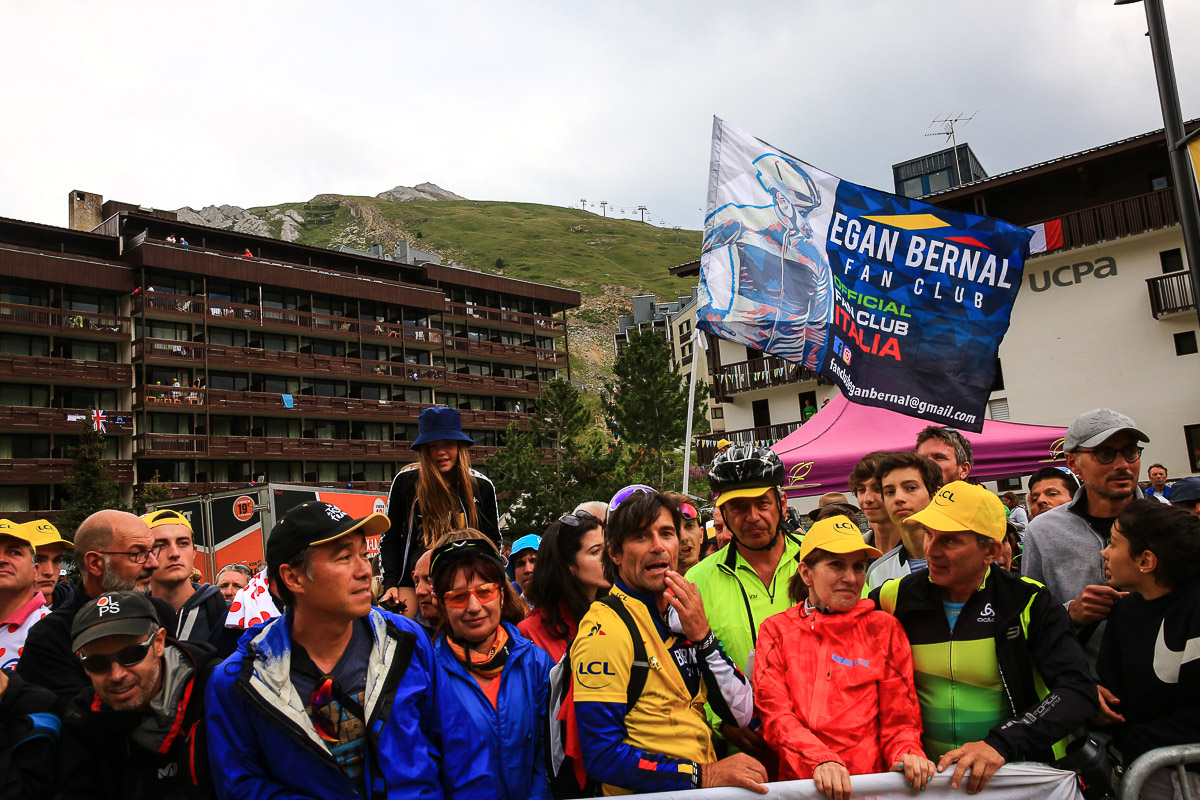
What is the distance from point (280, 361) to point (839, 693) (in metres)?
51.2

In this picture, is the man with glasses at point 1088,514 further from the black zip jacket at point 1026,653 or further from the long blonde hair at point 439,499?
the long blonde hair at point 439,499

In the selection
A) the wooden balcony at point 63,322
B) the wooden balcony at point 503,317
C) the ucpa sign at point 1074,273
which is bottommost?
the ucpa sign at point 1074,273

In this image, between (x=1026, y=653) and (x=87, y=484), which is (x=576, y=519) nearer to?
(x=1026, y=653)

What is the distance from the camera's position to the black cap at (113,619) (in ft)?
10.8

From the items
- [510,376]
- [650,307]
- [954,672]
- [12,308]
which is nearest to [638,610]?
[954,672]

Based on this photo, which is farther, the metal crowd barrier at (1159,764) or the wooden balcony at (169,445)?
the wooden balcony at (169,445)

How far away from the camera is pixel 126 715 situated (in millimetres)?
3346

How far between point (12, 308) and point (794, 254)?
149ft

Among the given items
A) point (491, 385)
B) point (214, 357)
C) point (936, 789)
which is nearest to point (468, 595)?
point (936, 789)

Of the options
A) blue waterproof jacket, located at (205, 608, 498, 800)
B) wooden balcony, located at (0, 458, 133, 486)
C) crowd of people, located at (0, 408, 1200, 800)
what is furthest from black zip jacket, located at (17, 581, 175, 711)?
wooden balcony, located at (0, 458, 133, 486)

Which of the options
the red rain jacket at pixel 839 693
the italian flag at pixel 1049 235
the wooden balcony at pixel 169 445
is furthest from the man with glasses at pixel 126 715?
the wooden balcony at pixel 169 445

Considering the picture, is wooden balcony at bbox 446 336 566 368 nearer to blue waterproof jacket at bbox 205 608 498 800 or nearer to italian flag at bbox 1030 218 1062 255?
italian flag at bbox 1030 218 1062 255

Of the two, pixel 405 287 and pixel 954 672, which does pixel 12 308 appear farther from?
pixel 954 672

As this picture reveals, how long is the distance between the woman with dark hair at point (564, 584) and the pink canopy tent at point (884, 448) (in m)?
6.99
